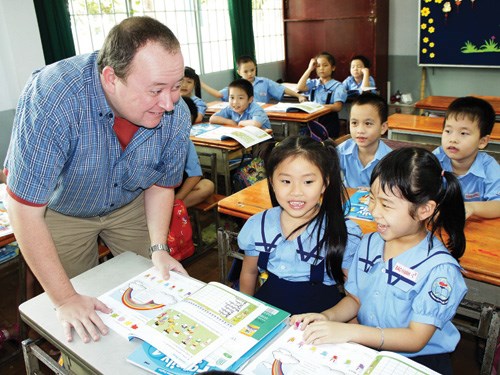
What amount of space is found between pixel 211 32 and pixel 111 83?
537 centimetres

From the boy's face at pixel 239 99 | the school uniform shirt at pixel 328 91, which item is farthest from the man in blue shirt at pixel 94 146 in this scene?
the school uniform shirt at pixel 328 91

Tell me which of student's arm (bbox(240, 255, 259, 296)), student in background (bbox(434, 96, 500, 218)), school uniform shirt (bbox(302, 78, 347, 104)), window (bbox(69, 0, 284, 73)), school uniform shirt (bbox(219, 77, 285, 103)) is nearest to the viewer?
student's arm (bbox(240, 255, 259, 296))

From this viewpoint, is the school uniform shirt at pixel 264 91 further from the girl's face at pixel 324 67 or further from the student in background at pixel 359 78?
the student in background at pixel 359 78

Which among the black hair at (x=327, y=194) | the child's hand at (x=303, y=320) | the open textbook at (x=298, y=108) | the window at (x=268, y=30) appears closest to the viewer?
the child's hand at (x=303, y=320)

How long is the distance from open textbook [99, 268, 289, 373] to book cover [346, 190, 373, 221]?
0.80m

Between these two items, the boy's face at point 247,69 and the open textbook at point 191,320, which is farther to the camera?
the boy's face at point 247,69

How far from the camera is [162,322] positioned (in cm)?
103

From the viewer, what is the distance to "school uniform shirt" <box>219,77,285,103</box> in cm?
497

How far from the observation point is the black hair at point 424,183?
Result: 1228 millimetres

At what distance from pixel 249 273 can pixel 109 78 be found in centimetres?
81

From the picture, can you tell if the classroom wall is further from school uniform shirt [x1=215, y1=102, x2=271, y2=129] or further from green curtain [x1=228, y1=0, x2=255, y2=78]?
school uniform shirt [x1=215, y1=102, x2=271, y2=129]

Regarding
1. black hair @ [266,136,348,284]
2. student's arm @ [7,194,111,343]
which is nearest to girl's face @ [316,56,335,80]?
black hair @ [266,136,348,284]

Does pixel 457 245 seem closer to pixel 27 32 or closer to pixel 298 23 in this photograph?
pixel 27 32

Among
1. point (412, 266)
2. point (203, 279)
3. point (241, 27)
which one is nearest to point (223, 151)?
point (203, 279)
